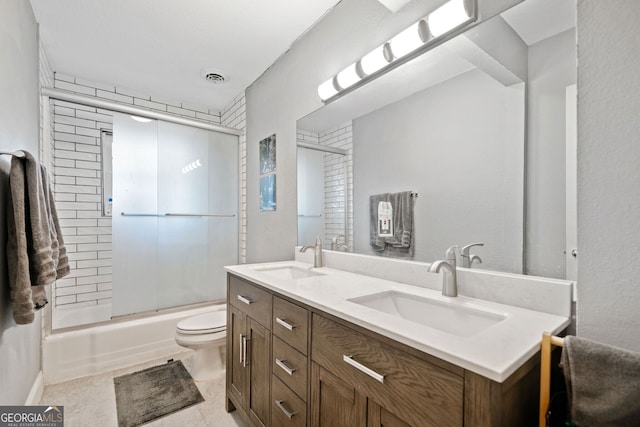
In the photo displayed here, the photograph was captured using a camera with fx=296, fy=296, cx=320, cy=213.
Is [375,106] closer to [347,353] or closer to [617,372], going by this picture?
[347,353]

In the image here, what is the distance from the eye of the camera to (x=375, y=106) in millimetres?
1656

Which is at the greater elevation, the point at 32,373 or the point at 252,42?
the point at 252,42

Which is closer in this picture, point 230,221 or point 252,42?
point 252,42

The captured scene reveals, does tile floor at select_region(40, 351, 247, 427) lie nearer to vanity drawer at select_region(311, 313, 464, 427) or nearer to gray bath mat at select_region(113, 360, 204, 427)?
gray bath mat at select_region(113, 360, 204, 427)

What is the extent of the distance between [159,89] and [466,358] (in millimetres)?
3393

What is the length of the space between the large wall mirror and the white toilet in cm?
120

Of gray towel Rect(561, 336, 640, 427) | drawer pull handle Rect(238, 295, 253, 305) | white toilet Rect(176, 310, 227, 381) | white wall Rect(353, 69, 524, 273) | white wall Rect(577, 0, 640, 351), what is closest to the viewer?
gray towel Rect(561, 336, 640, 427)

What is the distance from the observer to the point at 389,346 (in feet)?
2.71

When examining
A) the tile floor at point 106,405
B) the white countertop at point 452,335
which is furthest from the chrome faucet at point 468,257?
the tile floor at point 106,405

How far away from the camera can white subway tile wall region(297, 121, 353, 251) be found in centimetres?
182

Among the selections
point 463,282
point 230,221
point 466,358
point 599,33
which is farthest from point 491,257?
point 230,221

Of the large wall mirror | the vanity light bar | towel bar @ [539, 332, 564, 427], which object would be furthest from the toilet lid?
towel bar @ [539, 332, 564, 427]

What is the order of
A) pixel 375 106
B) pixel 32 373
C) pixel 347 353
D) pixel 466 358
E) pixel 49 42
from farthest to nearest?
pixel 49 42
pixel 32 373
pixel 375 106
pixel 347 353
pixel 466 358

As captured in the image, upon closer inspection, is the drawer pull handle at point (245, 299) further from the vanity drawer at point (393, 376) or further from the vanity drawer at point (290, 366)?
the vanity drawer at point (393, 376)
